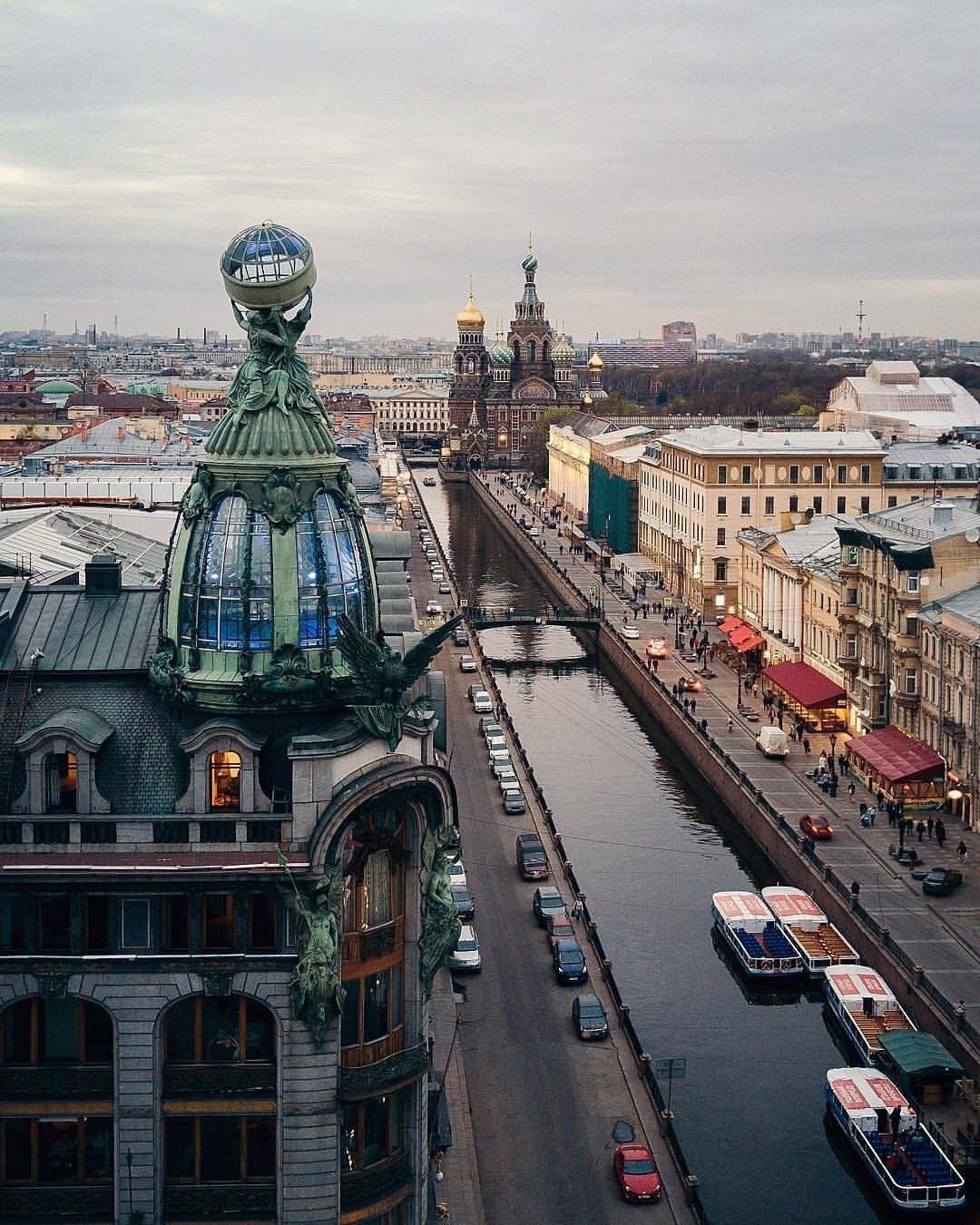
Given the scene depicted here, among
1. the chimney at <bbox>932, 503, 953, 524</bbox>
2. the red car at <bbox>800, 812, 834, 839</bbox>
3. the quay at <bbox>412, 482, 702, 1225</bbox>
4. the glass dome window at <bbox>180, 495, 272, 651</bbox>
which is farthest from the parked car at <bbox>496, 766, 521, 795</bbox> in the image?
the glass dome window at <bbox>180, 495, 272, 651</bbox>

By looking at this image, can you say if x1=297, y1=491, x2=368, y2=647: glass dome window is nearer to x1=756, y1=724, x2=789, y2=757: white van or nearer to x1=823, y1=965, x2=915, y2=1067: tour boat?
x1=823, y1=965, x2=915, y2=1067: tour boat

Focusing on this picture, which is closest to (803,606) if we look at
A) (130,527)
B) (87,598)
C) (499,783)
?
(499,783)

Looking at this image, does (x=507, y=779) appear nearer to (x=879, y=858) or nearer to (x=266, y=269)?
(x=879, y=858)

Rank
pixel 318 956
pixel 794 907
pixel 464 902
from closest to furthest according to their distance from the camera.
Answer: pixel 318 956, pixel 464 902, pixel 794 907

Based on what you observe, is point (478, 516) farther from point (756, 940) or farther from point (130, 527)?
point (756, 940)

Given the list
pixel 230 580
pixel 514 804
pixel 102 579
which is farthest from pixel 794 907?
pixel 230 580

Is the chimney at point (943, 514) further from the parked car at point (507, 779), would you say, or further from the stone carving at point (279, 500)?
the stone carving at point (279, 500)
